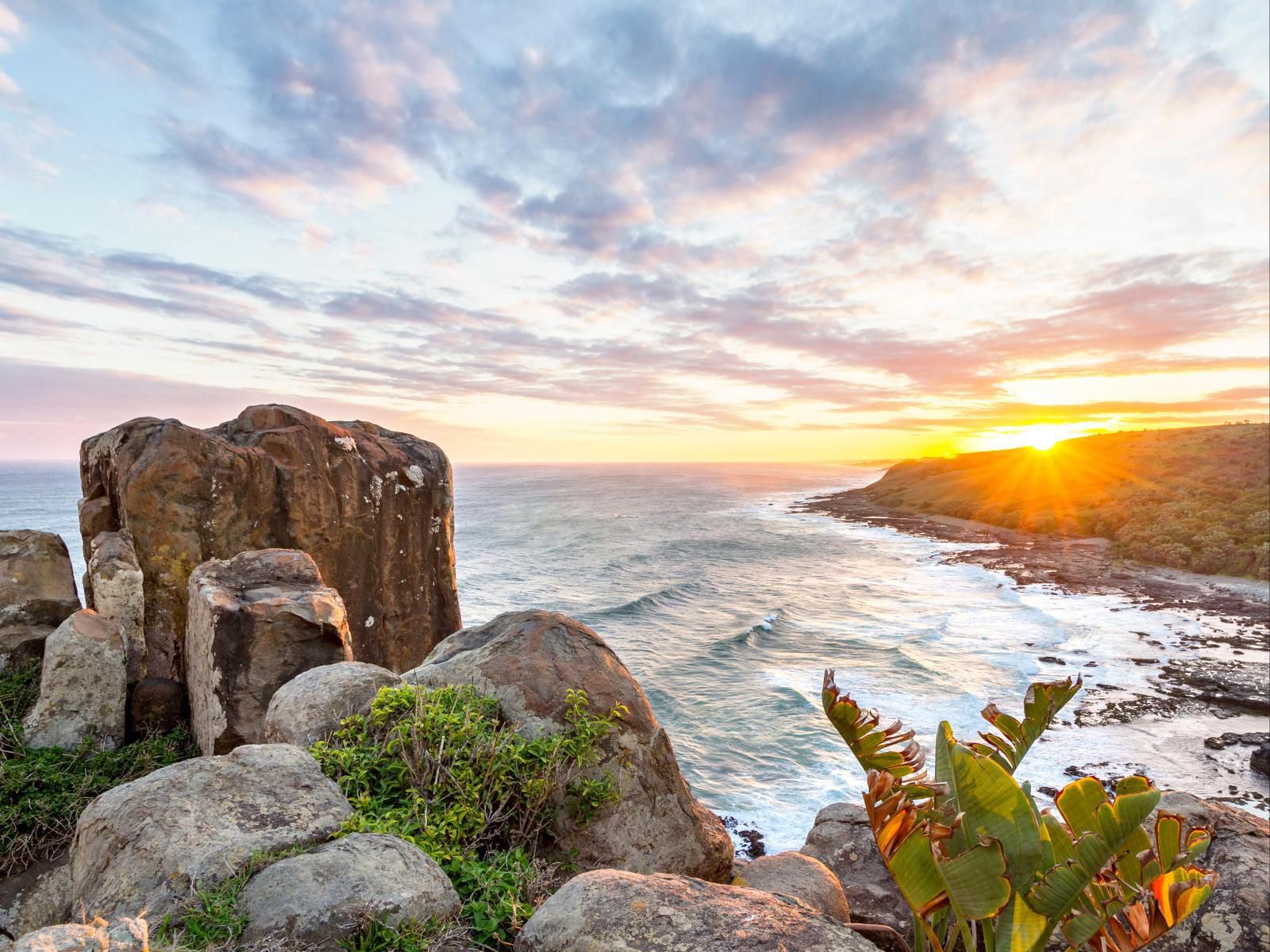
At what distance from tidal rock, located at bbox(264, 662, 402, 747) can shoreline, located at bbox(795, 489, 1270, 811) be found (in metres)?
17.3

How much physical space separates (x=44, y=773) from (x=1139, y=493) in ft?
205

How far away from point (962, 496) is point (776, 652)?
51.5 meters

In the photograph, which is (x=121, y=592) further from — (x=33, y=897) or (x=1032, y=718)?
(x=1032, y=718)

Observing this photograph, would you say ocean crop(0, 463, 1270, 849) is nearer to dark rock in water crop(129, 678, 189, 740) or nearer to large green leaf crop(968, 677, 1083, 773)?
dark rock in water crop(129, 678, 189, 740)

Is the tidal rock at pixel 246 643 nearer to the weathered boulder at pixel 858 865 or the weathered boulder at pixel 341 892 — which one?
the weathered boulder at pixel 341 892

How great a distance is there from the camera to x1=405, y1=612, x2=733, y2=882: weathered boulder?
18.4ft

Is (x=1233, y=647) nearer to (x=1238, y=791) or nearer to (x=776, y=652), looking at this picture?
(x=1238, y=791)

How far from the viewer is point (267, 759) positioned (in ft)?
15.8

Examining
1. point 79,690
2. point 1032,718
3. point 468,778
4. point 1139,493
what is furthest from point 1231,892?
point 1139,493

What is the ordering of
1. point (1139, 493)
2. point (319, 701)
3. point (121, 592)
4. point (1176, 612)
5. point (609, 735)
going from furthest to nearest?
point (1139, 493), point (1176, 612), point (121, 592), point (319, 701), point (609, 735)

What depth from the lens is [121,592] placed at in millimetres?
8469

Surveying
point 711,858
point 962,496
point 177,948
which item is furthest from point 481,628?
point 962,496

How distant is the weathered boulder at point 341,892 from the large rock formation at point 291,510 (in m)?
6.73

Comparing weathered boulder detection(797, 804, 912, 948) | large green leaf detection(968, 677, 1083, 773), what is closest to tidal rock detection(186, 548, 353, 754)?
weathered boulder detection(797, 804, 912, 948)
